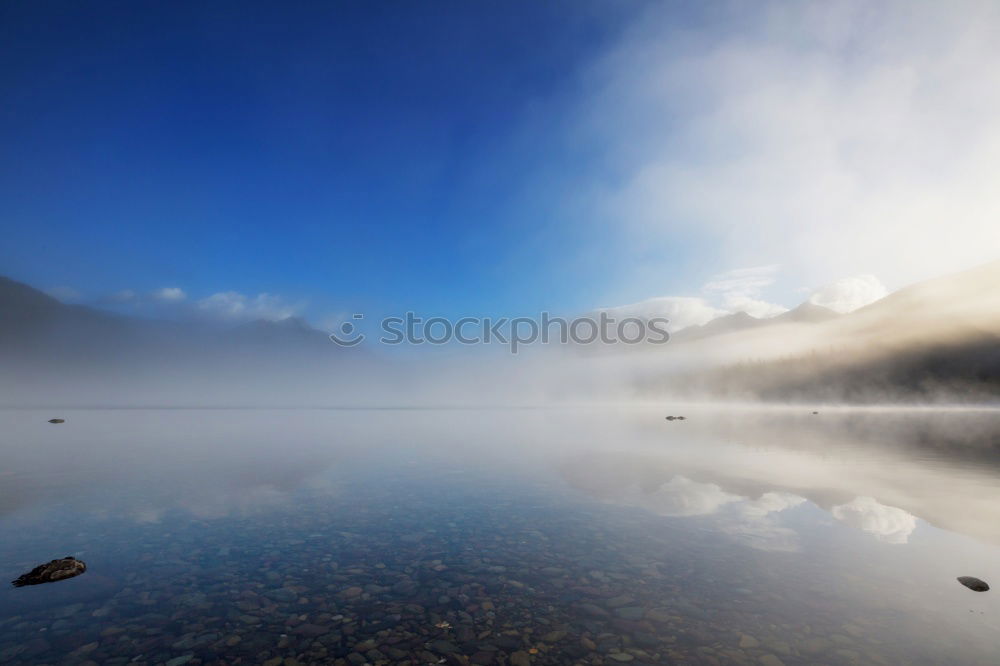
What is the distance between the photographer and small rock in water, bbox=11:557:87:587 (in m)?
11.8

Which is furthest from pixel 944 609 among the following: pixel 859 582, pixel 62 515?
pixel 62 515

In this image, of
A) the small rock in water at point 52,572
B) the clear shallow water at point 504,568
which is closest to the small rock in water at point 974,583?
the clear shallow water at point 504,568

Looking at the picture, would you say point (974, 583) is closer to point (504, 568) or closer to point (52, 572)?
point (504, 568)

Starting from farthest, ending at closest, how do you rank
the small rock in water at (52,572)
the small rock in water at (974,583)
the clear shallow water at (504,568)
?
the small rock in water at (52,572)
the small rock in water at (974,583)
the clear shallow water at (504,568)

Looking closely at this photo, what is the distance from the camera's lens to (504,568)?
523 inches

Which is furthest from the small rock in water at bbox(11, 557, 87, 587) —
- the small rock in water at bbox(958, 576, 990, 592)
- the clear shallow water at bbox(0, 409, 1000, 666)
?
the small rock in water at bbox(958, 576, 990, 592)

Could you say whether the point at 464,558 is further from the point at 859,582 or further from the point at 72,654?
the point at 859,582

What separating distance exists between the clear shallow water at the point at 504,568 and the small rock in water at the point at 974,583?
0.23 m

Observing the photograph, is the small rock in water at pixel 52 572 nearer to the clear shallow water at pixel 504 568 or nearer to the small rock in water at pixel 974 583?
the clear shallow water at pixel 504 568

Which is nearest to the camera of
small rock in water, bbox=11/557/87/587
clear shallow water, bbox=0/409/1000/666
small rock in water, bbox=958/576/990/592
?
clear shallow water, bbox=0/409/1000/666

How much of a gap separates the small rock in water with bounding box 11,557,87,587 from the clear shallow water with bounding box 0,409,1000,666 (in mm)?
471

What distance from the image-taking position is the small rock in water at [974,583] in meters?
11.3

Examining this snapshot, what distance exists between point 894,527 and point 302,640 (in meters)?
20.7

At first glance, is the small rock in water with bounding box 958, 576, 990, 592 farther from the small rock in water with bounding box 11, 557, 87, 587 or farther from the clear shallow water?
the small rock in water with bounding box 11, 557, 87, 587
